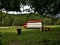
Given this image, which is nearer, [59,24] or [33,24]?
[33,24]

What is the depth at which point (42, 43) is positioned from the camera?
1343 centimetres

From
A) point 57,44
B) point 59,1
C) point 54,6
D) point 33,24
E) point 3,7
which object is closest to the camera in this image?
point 59,1

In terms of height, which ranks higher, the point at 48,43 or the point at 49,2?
the point at 49,2

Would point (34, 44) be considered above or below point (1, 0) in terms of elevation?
below

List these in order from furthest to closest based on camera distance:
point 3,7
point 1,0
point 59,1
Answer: point 3,7
point 1,0
point 59,1

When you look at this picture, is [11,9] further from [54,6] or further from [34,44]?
[54,6]

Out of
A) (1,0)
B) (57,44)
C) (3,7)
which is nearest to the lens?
(57,44)

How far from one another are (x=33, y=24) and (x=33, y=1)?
14987 millimetres

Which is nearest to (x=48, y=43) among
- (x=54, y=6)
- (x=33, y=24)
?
(x=54, y=6)

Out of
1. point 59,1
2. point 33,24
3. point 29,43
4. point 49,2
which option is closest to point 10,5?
point 29,43

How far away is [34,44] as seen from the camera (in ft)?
43.5

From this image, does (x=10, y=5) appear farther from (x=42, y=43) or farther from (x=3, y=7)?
(x=42, y=43)

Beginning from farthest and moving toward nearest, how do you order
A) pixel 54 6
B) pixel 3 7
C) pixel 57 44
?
pixel 3 7 → pixel 57 44 → pixel 54 6

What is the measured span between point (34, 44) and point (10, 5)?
481cm
